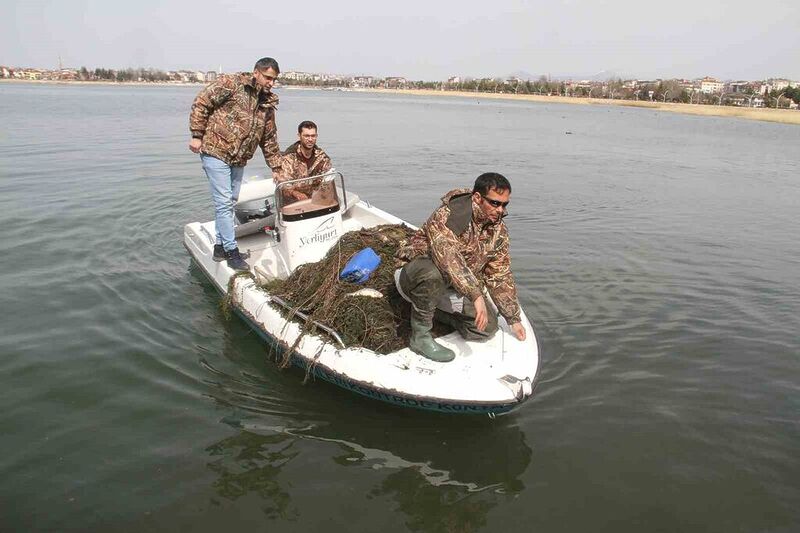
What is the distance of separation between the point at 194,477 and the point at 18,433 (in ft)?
5.40

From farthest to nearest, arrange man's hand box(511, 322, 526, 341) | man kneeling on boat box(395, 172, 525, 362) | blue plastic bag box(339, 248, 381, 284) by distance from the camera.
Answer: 1. blue plastic bag box(339, 248, 381, 284)
2. man's hand box(511, 322, 526, 341)
3. man kneeling on boat box(395, 172, 525, 362)

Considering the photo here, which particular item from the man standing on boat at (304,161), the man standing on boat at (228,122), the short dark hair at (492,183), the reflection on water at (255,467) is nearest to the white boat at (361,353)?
the man standing on boat at (304,161)

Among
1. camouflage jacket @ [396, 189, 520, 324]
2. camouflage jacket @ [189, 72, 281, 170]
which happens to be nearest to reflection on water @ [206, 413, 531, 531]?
camouflage jacket @ [396, 189, 520, 324]

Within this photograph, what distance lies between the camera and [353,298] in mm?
5277

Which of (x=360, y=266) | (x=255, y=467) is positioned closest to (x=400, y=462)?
(x=255, y=467)

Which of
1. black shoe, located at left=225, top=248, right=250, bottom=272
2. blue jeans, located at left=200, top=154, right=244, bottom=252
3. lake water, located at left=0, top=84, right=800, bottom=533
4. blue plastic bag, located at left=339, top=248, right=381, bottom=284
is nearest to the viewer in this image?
lake water, located at left=0, top=84, right=800, bottom=533

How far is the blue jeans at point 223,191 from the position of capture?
620cm

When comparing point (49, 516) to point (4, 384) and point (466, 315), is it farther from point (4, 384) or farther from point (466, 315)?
point (466, 315)

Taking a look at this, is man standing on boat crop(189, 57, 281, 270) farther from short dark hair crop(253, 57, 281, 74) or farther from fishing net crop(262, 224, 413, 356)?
fishing net crop(262, 224, 413, 356)

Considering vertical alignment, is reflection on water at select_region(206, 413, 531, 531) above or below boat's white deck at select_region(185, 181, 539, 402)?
below

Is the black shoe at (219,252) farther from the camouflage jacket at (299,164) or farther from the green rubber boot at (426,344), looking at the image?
the green rubber boot at (426,344)

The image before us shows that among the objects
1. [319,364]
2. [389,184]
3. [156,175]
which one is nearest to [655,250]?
[319,364]

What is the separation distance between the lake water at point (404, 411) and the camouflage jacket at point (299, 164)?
6.47 ft

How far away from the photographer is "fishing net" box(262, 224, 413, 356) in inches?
196
